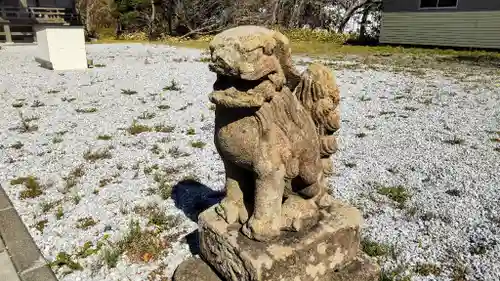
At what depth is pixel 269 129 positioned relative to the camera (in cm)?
182

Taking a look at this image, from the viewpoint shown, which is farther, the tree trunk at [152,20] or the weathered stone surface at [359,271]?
the tree trunk at [152,20]

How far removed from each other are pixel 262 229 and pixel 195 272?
0.61 meters

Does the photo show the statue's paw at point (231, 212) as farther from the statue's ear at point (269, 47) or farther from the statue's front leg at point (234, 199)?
the statue's ear at point (269, 47)

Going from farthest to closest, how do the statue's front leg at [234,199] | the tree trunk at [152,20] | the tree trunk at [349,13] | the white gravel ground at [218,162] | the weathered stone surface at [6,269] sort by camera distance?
the tree trunk at [349,13]
the tree trunk at [152,20]
the white gravel ground at [218,162]
the weathered stone surface at [6,269]
the statue's front leg at [234,199]

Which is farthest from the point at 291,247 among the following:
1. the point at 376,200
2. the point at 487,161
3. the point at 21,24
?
the point at 21,24

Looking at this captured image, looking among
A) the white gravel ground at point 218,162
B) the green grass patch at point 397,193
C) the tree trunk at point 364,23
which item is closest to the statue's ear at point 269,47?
the white gravel ground at point 218,162

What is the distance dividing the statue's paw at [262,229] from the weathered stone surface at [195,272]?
16.9 inches

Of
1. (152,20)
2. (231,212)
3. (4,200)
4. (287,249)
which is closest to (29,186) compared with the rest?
(4,200)

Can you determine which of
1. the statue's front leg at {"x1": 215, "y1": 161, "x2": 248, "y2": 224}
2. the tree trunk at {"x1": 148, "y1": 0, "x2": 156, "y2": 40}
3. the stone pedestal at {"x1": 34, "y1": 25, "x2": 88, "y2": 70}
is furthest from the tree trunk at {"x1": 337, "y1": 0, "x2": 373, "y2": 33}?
the statue's front leg at {"x1": 215, "y1": 161, "x2": 248, "y2": 224}

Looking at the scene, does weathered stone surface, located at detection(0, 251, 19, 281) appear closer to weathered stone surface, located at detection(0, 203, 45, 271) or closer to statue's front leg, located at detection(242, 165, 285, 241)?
weathered stone surface, located at detection(0, 203, 45, 271)

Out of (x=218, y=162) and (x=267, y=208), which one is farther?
(x=218, y=162)

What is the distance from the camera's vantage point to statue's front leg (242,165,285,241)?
6.20ft

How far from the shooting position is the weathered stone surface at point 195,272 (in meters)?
2.23

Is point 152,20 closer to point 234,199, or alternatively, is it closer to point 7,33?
point 7,33
